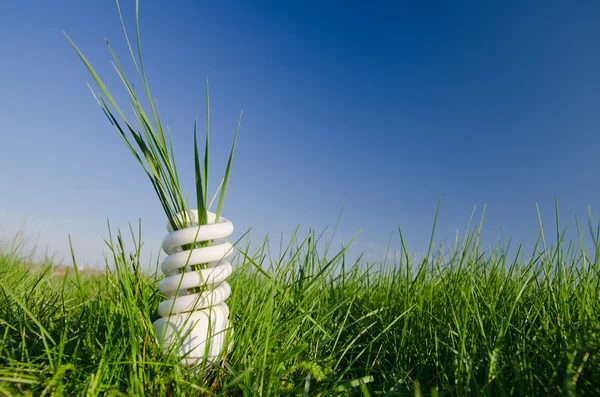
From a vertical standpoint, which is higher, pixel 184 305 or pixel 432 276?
pixel 432 276

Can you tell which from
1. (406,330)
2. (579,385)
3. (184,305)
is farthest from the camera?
(406,330)

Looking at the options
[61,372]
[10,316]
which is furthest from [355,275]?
[10,316]

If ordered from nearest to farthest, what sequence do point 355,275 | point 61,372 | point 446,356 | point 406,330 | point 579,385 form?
point 579,385, point 61,372, point 446,356, point 406,330, point 355,275

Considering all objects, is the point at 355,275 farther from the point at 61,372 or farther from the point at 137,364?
the point at 61,372

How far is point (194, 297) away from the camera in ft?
A: 5.38

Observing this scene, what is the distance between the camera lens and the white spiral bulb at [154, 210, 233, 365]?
161 cm

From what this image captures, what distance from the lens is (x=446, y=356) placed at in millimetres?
1799

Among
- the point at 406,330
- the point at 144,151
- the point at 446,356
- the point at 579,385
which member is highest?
the point at 144,151

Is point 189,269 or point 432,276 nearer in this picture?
point 189,269

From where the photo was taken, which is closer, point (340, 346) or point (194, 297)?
point (194, 297)

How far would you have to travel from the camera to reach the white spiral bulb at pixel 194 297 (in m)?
1.61

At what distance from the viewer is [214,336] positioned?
1651 millimetres

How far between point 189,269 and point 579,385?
132cm

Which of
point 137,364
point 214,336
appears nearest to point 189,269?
point 214,336
